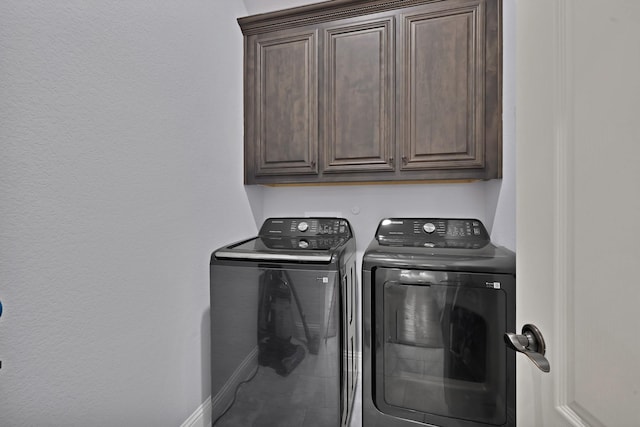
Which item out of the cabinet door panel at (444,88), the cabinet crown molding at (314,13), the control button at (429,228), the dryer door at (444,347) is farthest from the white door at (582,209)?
the cabinet crown molding at (314,13)

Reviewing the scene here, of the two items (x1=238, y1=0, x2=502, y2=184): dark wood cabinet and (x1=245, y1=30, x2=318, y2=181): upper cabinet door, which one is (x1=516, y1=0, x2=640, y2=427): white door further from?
(x1=245, y1=30, x2=318, y2=181): upper cabinet door

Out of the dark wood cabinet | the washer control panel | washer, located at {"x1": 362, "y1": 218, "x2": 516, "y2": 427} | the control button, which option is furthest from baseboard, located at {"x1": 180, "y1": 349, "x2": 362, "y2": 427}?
the control button

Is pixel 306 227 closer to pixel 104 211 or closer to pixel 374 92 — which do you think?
pixel 374 92

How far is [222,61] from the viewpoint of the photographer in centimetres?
178

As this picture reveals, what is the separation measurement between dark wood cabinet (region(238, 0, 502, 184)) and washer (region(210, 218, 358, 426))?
721mm

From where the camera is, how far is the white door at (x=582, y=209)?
388 millimetres

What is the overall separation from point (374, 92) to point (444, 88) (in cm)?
40

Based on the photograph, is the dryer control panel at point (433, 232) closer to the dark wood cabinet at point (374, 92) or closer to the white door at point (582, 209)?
the dark wood cabinet at point (374, 92)

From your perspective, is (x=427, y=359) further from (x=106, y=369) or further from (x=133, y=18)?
(x=133, y=18)

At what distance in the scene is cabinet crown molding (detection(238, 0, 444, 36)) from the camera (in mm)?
1764

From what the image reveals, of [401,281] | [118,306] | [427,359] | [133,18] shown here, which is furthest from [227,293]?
[133,18]

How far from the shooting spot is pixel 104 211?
3.35ft

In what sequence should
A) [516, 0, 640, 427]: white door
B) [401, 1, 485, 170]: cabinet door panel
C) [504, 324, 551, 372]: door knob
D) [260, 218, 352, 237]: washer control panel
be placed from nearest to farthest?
[516, 0, 640, 427]: white door < [504, 324, 551, 372]: door knob < [401, 1, 485, 170]: cabinet door panel < [260, 218, 352, 237]: washer control panel

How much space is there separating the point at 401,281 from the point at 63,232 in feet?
4.28
